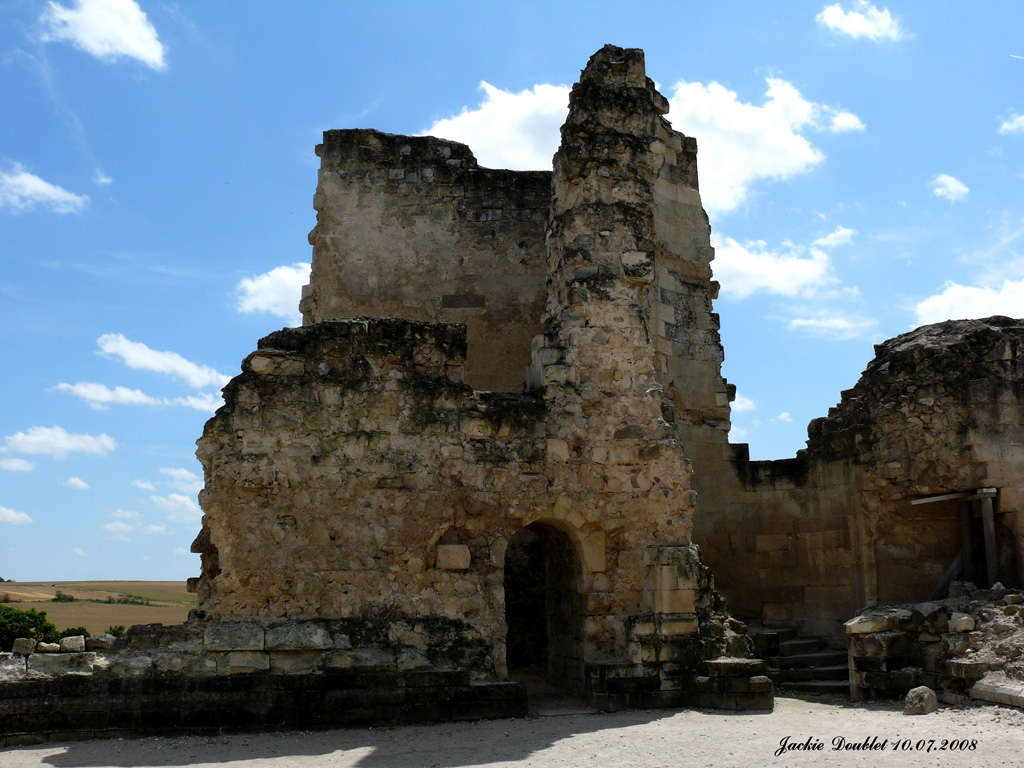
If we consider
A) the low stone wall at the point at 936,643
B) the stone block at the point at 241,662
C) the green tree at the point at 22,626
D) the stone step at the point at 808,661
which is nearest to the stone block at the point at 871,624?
the low stone wall at the point at 936,643

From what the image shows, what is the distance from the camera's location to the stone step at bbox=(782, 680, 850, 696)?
9.47 m

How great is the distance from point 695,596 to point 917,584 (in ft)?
11.9

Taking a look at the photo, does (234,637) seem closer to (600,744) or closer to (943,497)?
(600,744)

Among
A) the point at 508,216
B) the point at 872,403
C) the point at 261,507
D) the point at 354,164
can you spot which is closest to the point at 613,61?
the point at 508,216

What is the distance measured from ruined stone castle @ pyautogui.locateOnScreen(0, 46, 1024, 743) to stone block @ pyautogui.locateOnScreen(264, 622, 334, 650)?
24 millimetres

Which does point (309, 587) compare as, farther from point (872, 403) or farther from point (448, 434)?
point (872, 403)

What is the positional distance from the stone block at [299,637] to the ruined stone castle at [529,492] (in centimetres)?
2

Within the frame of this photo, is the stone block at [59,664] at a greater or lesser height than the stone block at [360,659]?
greater

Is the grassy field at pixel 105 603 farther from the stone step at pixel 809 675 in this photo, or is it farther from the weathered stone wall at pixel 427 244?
the stone step at pixel 809 675

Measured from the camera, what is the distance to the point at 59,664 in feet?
23.7

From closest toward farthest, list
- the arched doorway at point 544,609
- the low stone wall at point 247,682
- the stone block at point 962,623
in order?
the low stone wall at point 247,682 → the stone block at point 962,623 → the arched doorway at point 544,609

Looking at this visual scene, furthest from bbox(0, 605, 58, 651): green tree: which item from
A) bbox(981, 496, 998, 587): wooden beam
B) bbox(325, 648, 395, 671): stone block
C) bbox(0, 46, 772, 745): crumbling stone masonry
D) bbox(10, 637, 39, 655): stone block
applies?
bbox(981, 496, 998, 587): wooden beam

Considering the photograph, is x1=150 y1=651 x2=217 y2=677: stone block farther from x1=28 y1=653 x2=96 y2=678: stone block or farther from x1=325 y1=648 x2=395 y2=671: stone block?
x1=325 y1=648 x2=395 y2=671: stone block

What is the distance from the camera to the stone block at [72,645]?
734 cm
